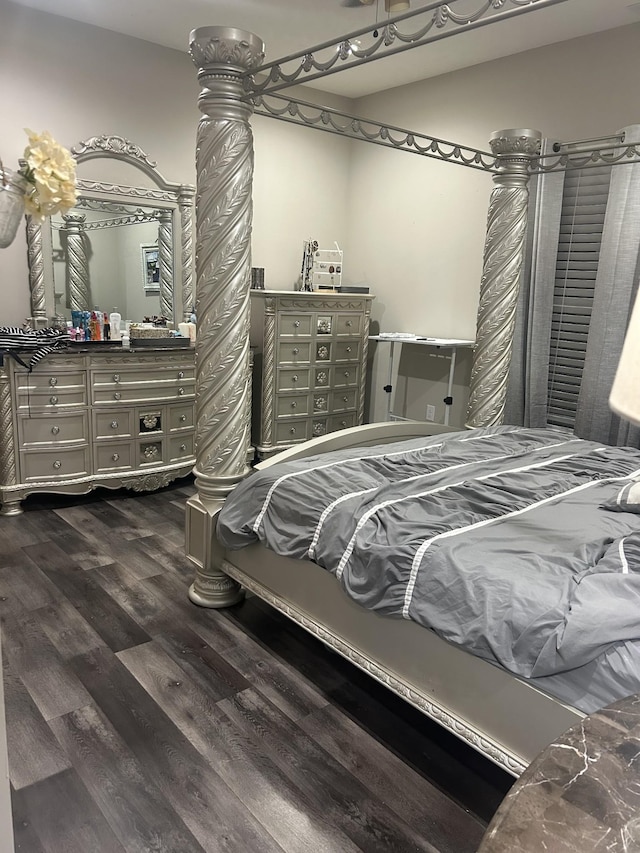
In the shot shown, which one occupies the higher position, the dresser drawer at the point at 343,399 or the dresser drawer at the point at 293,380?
the dresser drawer at the point at 293,380

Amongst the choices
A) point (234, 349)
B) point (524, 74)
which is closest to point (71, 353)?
point (234, 349)

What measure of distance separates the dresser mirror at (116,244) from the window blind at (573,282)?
2.63 m

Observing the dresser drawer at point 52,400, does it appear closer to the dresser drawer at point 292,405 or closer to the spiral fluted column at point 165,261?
the spiral fluted column at point 165,261

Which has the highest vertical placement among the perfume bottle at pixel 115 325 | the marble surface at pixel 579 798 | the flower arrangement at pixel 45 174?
the flower arrangement at pixel 45 174

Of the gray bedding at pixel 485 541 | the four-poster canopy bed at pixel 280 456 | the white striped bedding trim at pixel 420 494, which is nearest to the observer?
the gray bedding at pixel 485 541

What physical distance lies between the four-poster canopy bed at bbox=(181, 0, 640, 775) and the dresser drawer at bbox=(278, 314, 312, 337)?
1.66 metres

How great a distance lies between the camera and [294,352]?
15.6ft

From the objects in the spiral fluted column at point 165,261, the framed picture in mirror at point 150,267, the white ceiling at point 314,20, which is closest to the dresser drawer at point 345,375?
the spiral fluted column at point 165,261

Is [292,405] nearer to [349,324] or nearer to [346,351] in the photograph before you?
[346,351]

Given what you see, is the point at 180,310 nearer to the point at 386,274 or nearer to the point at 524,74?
the point at 386,274

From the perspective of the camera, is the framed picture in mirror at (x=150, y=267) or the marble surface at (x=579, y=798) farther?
the framed picture in mirror at (x=150, y=267)

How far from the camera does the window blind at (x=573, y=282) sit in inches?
155

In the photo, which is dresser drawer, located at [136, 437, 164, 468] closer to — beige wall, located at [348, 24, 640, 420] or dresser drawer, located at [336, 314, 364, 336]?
dresser drawer, located at [336, 314, 364, 336]

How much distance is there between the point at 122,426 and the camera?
4.03 m
